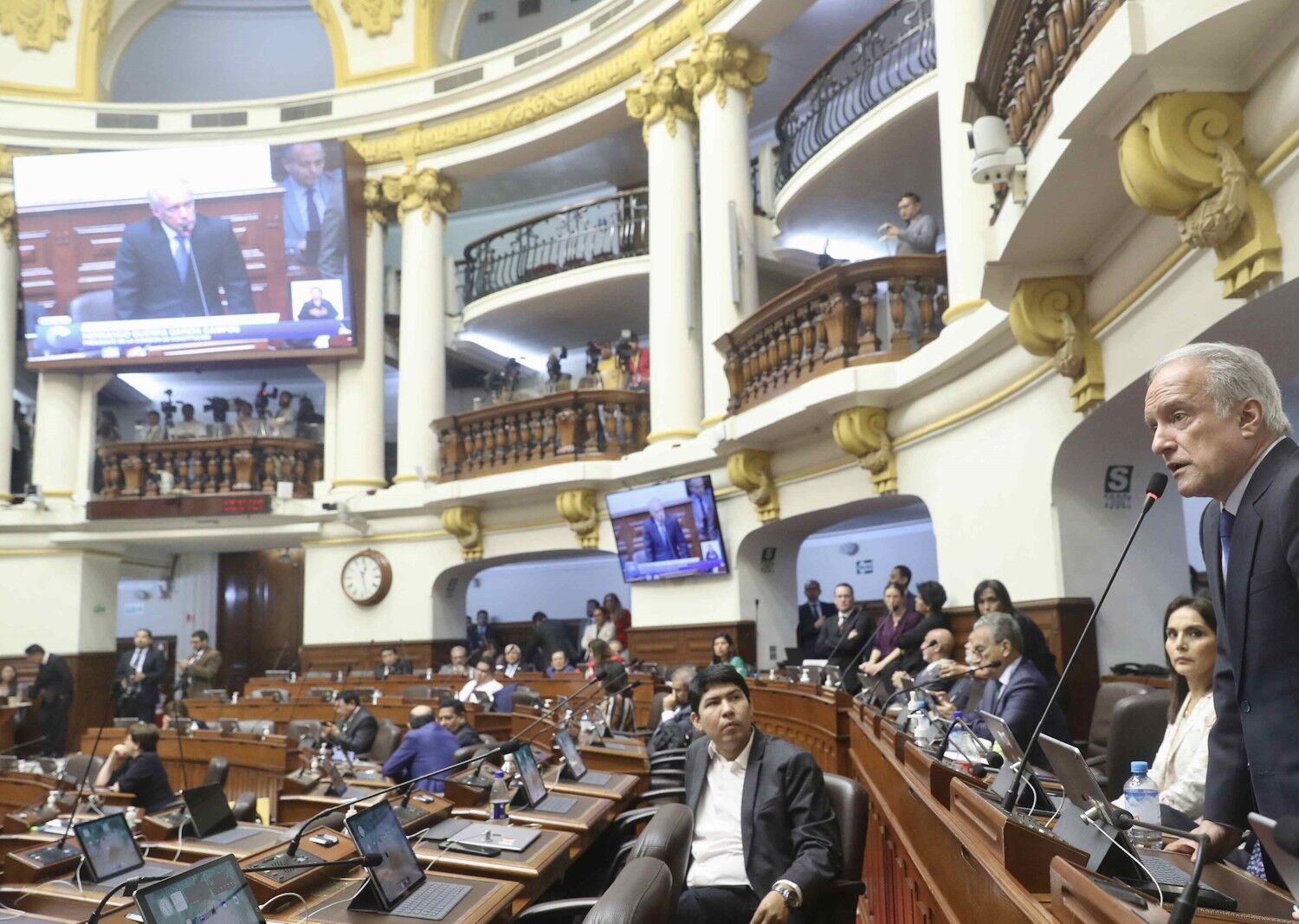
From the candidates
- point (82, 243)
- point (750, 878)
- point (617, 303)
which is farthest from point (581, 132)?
point (750, 878)

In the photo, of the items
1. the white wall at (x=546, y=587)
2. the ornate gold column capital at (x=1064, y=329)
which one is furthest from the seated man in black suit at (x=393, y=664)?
the ornate gold column capital at (x=1064, y=329)

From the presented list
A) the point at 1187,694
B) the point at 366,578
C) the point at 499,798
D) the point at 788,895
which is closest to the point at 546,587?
the point at 366,578

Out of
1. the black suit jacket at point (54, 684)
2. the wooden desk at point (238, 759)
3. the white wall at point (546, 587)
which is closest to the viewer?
the wooden desk at point (238, 759)

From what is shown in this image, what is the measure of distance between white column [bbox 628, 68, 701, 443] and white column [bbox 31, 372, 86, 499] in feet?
24.9

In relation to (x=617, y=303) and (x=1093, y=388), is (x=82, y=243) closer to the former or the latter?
(x=617, y=303)

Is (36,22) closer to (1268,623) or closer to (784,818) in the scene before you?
(784,818)

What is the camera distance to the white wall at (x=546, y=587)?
1509 cm

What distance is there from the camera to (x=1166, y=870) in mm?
1591

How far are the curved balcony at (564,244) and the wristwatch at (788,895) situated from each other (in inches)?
361

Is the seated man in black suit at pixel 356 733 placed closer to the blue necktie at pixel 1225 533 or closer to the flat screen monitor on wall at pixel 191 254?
the blue necktie at pixel 1225 533

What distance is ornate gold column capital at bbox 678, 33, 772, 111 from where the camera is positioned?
376 inches

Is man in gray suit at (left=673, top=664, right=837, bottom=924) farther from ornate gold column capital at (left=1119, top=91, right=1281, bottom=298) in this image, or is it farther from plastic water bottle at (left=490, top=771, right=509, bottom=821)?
ornate gold column capital at (left=1119, top=91, right=1281, bottom=298)

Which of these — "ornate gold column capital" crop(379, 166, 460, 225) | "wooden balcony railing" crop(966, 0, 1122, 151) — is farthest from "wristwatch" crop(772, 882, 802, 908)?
"ornate gold column capital" crop(379, 166, 460, 225)

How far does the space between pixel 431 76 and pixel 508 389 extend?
12.7ft
